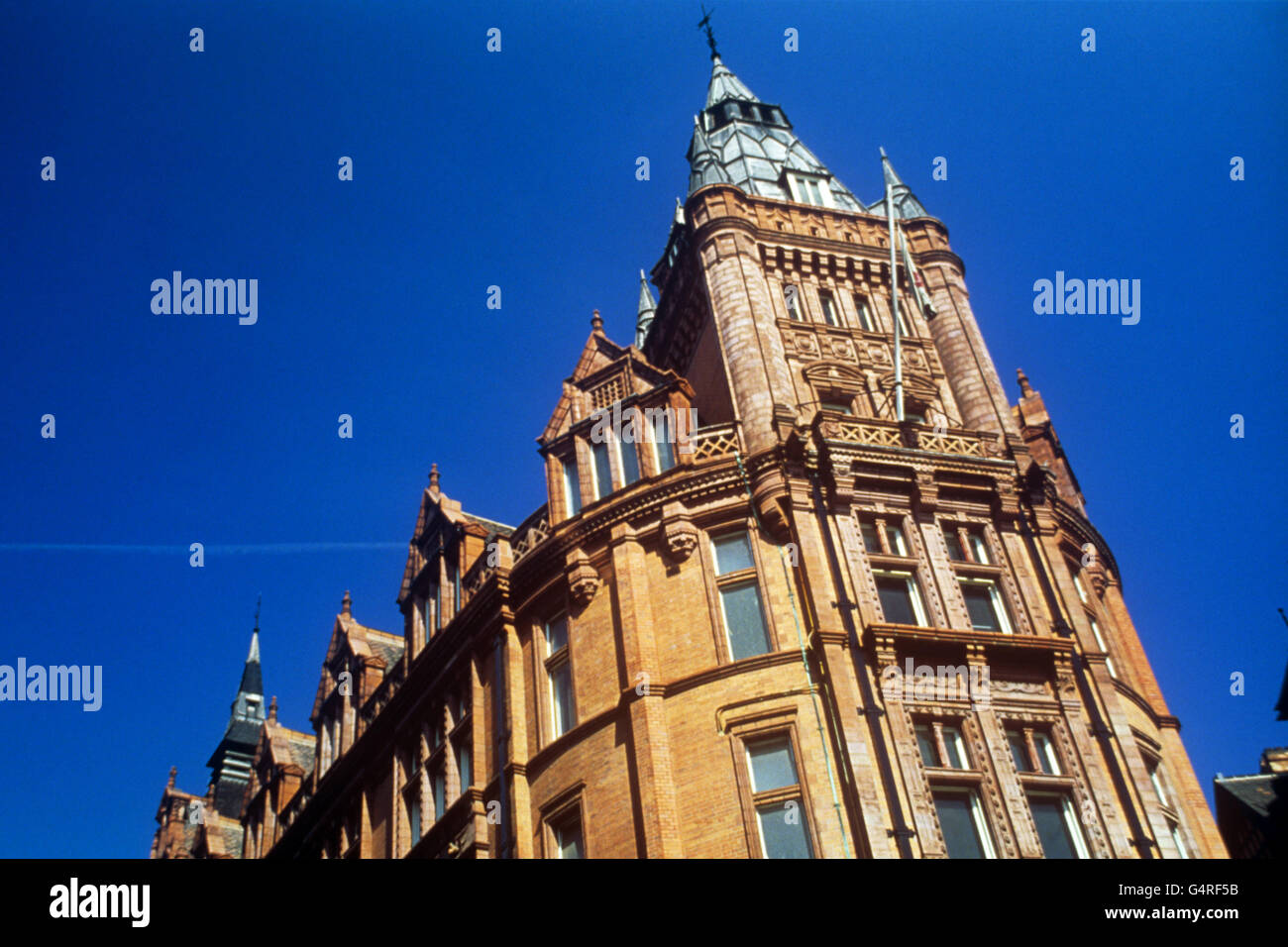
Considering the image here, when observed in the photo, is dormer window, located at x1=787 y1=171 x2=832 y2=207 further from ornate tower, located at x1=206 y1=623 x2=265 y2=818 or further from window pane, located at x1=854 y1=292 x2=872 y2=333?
ornate tower, located at x1=206 y1=623 x2=265 y2=818

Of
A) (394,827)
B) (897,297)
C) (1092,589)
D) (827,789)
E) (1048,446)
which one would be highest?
(897,297)

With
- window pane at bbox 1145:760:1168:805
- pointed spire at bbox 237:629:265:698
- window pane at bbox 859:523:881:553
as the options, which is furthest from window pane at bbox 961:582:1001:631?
pointed spire at bbox 237:629:265:698

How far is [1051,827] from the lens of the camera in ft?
84.2

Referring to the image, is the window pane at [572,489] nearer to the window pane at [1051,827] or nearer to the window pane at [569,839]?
the window pane at [569,839]

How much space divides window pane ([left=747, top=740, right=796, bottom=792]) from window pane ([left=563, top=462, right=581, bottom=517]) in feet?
29.8

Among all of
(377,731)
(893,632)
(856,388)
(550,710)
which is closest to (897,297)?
(856,388)

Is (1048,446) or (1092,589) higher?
(1048,446)

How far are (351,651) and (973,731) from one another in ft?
76.7

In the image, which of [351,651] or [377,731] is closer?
[377,731]

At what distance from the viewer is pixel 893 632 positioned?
27.1m

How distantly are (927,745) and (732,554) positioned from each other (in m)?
6.65
